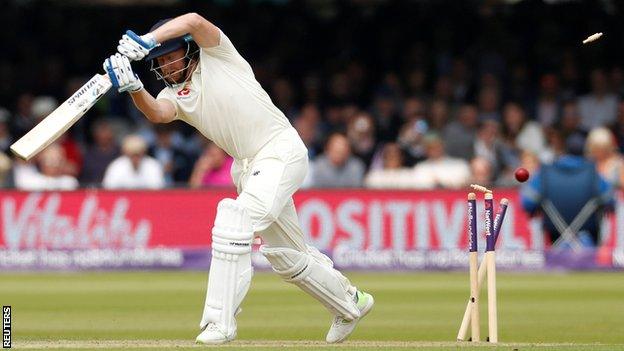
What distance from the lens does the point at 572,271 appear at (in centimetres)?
1293

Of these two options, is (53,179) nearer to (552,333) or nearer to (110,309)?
(110,309)

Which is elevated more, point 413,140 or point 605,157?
point 413,140

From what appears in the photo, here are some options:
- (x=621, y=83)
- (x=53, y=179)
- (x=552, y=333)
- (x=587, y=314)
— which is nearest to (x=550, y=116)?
(x=621, y=83)

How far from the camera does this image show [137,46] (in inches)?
251

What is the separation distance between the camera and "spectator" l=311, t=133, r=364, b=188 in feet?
44.7

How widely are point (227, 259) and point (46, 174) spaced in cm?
757

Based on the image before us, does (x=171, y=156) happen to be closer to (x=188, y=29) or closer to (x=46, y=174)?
(x=46, y=174)

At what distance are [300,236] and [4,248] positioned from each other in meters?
6.70

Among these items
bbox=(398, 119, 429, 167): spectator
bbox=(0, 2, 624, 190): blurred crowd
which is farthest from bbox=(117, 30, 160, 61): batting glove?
bbox=(398, 119, 429, 167): spectator

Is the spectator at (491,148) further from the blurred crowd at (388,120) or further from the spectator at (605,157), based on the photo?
the spectator at (605,157)

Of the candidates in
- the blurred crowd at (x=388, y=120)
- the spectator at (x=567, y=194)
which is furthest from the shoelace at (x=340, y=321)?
the blurred crowd at (x=388, y=120)

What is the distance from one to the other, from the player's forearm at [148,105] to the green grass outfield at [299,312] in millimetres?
1050

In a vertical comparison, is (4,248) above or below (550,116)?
below

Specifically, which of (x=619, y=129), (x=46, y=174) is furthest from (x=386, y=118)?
(x=46, y=174)
